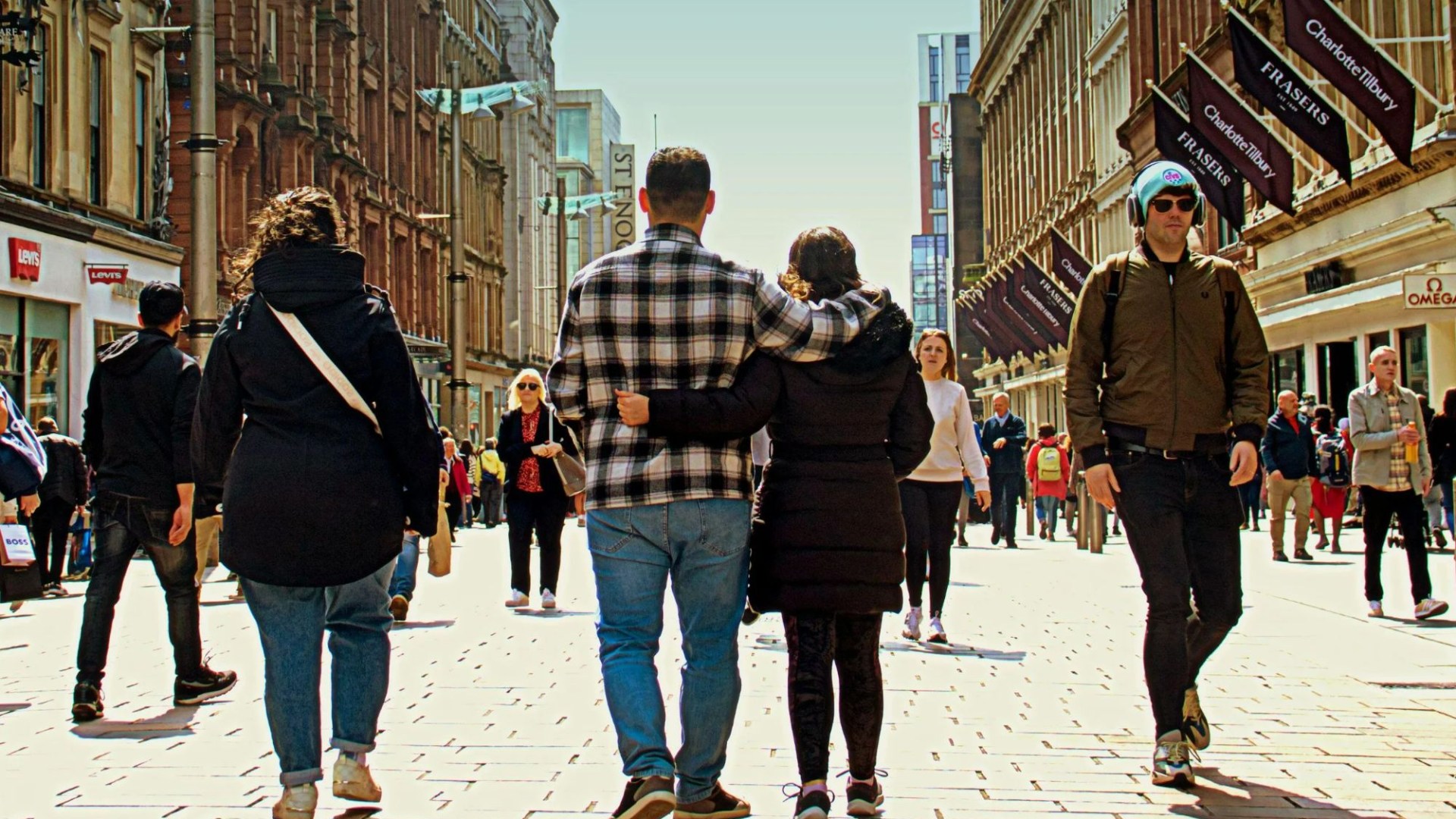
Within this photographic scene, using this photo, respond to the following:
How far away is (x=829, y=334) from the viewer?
511 centimetres

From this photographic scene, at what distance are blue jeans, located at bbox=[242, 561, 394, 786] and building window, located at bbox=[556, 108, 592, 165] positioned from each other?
122032mm

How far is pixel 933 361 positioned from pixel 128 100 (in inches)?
811

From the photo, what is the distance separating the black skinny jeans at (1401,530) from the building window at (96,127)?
65.7ft

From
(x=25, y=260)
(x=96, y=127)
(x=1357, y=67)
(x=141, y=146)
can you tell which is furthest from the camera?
(x=141, y=146)

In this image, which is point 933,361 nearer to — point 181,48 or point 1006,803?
point 1006,803

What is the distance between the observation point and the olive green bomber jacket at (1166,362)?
19.2ft

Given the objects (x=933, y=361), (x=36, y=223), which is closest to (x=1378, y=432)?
(x=933, y=361)

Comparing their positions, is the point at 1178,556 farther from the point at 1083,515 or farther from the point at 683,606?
the point at 1083,515

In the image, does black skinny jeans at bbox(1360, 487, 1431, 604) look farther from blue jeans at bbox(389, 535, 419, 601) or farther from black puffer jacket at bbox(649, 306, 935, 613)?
black puffer jacket at bbox(649, 306, 935, 613)

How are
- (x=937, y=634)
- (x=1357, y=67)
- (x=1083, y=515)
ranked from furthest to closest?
(x=1083, y=515) < (x=1357, y=67) < (x=937, y=634)

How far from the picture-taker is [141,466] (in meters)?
7.48

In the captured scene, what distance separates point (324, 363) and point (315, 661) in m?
0.86

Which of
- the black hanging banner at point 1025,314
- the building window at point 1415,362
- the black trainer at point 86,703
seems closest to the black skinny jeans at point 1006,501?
the building window at point 1415,362

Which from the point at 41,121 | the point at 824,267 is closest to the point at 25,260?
the point at 41,121
